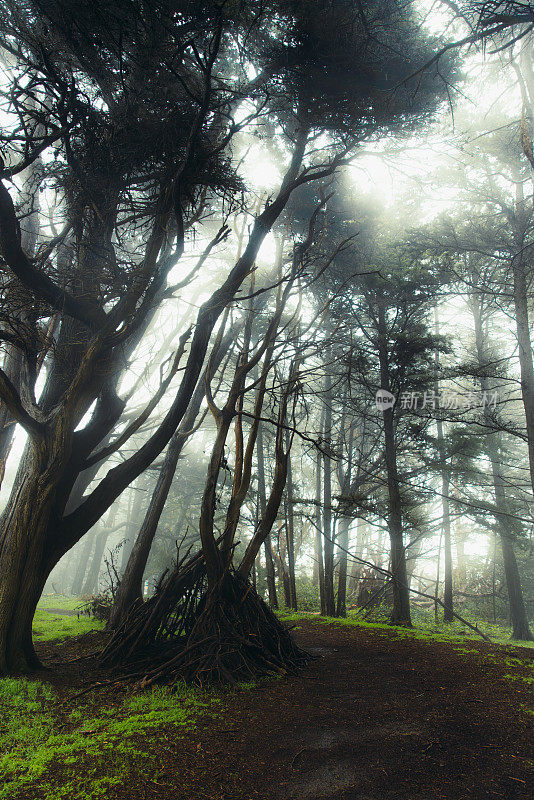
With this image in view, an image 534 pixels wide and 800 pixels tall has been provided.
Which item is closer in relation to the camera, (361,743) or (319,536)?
(361,743)

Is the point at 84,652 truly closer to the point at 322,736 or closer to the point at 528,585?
the point at 322,736

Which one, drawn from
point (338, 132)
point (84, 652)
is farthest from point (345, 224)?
point (84, 652)

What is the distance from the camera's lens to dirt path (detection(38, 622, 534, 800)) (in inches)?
80.4

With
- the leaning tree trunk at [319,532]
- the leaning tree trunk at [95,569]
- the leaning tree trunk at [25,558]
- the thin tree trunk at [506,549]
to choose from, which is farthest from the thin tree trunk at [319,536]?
the leaning tree trunk at [95,569]

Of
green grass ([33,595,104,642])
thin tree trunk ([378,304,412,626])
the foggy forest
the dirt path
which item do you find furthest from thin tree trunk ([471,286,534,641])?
green grass ([33,595,104,642])

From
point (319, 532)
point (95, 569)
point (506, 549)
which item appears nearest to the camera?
point (319, 532)

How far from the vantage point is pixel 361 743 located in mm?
2531

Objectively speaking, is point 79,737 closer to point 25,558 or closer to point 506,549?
point 25,558

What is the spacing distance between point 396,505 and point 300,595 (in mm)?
9112

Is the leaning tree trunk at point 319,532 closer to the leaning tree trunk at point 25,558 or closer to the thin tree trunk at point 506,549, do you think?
the leaning tree trunk at point 25,558

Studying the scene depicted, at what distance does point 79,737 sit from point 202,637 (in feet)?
5.23

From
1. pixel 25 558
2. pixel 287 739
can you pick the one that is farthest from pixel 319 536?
pixel 287 739

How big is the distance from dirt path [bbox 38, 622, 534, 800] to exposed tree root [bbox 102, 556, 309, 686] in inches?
16.1

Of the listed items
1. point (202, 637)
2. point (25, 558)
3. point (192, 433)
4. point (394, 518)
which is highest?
point (192, 433)
